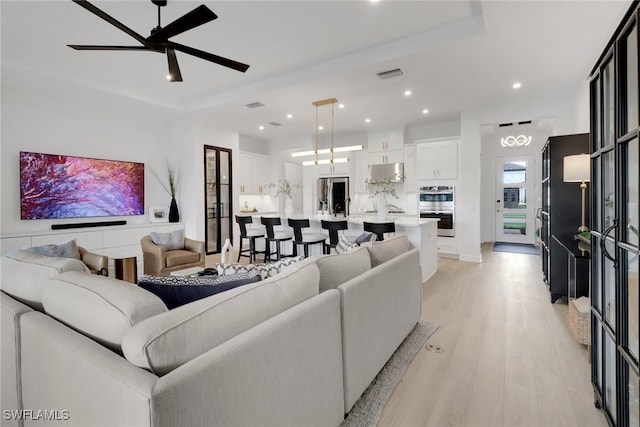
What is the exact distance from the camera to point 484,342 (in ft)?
8.45

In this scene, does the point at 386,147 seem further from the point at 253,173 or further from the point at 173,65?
the point at 173,65

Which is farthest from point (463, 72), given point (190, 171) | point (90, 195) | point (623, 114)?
point (90, 195)

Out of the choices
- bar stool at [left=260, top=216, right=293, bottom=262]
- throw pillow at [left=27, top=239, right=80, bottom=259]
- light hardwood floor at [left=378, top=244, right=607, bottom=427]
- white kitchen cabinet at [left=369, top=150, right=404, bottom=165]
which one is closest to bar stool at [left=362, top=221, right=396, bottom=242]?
light hardwood floor at [left=378, top=244, right=607, bottom=427]

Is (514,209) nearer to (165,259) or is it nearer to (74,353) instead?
(165,259)

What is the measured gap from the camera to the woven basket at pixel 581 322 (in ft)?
7.99

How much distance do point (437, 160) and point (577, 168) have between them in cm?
334

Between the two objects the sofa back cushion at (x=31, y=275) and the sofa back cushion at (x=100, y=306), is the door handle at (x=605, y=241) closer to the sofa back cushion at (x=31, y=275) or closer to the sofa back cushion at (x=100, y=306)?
the sofa back cushion at (x=100, y=306)

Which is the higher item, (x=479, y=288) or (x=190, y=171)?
(x=190, y=171)

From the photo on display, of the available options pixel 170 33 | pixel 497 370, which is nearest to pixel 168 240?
pixel 170 33

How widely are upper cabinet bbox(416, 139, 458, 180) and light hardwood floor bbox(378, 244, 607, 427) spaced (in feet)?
10.3

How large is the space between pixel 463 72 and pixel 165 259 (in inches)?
180

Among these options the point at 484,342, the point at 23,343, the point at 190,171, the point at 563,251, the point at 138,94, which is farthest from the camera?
the point at 190,171

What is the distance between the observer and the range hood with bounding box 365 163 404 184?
694cm

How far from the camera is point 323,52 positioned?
12.6 ft
